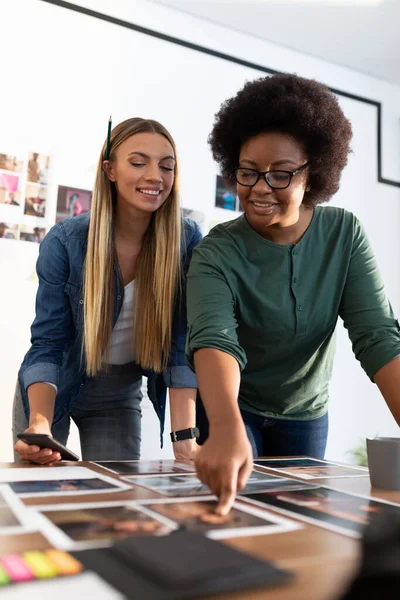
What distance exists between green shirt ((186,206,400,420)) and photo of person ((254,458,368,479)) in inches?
7.2

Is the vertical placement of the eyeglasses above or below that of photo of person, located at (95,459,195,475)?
above

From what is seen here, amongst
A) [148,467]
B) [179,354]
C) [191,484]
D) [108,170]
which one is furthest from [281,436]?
[108,170]

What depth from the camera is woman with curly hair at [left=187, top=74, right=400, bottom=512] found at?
4.52 ft

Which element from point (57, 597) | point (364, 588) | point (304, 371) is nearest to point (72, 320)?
point (304, 371)

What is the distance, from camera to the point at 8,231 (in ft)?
8.25

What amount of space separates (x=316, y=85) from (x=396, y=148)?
234 centimetres

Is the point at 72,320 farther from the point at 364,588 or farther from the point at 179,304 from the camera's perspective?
the point at 364,588

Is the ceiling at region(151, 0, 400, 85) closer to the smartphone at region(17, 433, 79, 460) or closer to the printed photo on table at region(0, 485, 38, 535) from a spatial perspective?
the smartphone at region(17, 433, 79, 460)

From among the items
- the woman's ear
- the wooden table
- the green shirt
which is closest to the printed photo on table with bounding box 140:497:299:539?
the wooden table

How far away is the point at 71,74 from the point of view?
106 inches

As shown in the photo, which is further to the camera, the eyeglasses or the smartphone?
the eyeglasses

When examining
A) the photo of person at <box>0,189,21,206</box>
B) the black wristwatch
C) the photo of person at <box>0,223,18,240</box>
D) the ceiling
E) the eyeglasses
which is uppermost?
the ceiling

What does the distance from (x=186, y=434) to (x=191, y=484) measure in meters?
0.53

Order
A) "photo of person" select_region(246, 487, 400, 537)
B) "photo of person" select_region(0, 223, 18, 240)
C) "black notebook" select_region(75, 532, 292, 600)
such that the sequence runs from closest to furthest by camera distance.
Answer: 1. "black notebook" select_region(75, 532, 292, 600)
2. "photo of person" select_region(246, 487, 400, 537)
3. "photo of person" select_region(0, 223, 18, 240)
